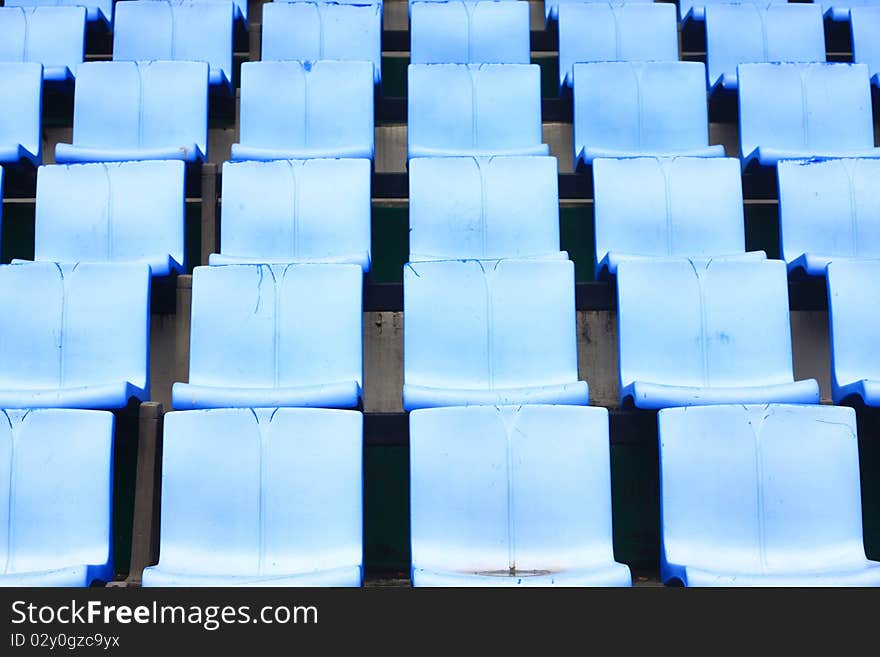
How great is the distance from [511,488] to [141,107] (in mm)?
918

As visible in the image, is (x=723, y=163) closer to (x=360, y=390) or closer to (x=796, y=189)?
(x=796, y=189)

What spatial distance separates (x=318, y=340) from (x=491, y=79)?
2.06ft

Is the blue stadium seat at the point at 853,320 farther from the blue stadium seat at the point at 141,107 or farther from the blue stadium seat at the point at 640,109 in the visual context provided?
the blue stadium seat at the point at 141,107

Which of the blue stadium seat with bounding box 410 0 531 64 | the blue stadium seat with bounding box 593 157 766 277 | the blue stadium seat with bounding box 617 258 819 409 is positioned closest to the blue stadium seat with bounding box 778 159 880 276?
the blue stadium seat with bounding box 593 157 766 277

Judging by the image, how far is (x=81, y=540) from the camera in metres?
0.90

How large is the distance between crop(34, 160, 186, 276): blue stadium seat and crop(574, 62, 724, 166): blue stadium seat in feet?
2.08

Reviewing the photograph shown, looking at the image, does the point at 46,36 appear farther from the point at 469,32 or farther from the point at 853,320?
the point at 853,320

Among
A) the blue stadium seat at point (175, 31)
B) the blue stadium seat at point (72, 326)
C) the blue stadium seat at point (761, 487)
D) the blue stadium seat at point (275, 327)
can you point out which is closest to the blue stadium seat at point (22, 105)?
the blue stadium seat at point (175, 31)

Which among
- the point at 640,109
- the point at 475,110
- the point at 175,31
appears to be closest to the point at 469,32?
the point at 475,110

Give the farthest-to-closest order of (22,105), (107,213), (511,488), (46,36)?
(46,36)
(22,105)
(107,213)
(511,488)

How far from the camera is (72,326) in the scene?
108 centimetres

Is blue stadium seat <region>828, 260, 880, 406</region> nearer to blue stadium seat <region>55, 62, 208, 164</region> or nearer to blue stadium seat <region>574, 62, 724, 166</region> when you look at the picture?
blue stadium seat <region>574, 62, 724, 166</region>
